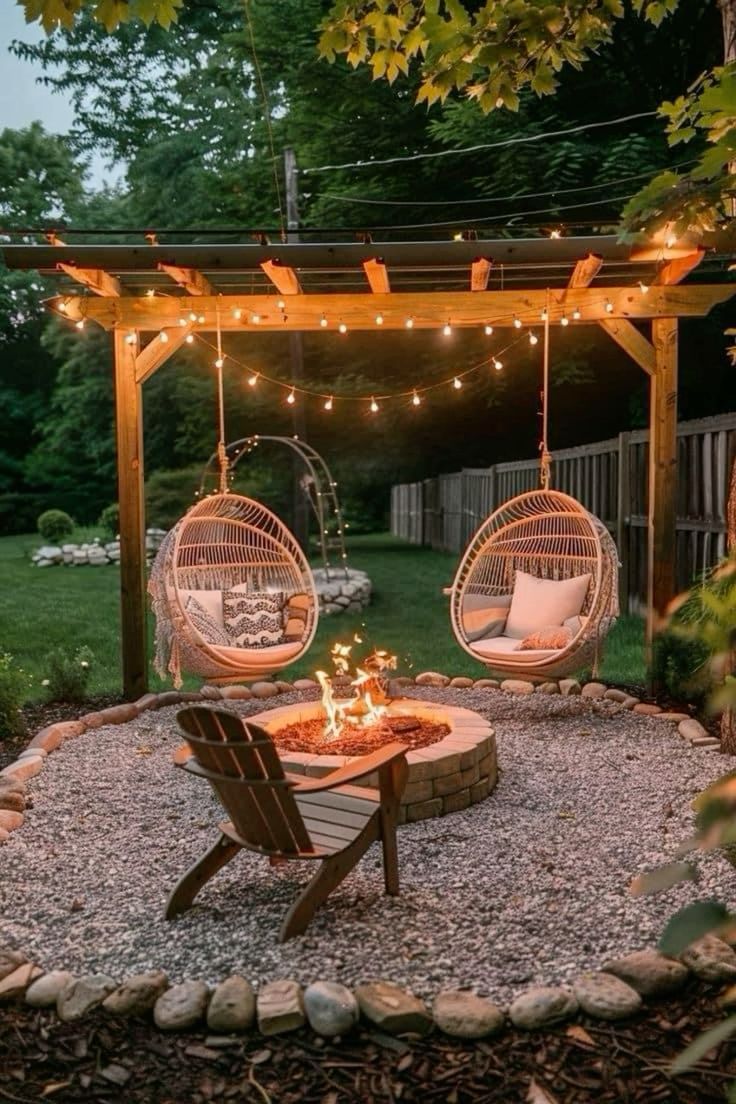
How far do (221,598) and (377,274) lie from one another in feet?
7.30

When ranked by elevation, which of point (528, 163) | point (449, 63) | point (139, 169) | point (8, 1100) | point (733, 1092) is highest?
point (139, 169)

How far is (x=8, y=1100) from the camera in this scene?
2188 mm

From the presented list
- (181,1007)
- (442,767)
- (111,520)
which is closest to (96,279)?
(442,767)

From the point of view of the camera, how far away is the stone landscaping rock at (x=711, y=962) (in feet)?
8.36

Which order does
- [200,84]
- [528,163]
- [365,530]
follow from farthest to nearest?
[365,530], [200,84], [528,163]

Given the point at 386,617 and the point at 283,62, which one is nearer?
the point at 386,617

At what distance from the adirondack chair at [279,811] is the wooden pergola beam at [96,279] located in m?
2.91

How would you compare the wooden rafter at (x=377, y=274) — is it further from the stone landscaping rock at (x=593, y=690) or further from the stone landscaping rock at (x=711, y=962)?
the stone landscaping rock at (x=711, y=962)

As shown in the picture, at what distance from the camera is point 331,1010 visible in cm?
238

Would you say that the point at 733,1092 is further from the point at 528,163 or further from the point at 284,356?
the point at 284,356

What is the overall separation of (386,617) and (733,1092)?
8.45 metres

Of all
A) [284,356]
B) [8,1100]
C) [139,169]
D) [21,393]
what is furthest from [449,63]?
[21,393]

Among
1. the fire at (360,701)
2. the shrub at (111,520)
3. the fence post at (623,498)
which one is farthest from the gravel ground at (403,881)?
the shrub at (111,520)

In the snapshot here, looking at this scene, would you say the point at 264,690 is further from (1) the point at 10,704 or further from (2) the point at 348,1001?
(2) the point at 348,1001
